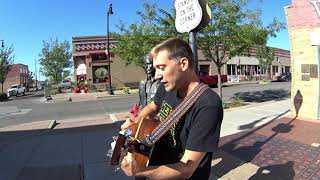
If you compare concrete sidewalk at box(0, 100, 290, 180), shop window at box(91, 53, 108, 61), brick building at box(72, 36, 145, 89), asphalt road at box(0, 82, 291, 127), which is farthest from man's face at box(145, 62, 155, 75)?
shop window at box(91, 53, 108, 61)

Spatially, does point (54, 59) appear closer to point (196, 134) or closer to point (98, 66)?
point (98, 66)

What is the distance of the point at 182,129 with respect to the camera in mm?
2188

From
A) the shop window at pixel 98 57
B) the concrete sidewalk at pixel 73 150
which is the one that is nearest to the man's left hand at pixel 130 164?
the concrete sidewalk at pixel 73 150

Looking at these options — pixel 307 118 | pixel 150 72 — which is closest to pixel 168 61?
pixel 150 72

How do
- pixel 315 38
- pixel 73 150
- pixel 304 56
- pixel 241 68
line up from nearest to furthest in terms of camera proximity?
pixel 73 150
pixel 315 38
pixel 304 56
pixel 241 68

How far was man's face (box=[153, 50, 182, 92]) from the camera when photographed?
2141 mm

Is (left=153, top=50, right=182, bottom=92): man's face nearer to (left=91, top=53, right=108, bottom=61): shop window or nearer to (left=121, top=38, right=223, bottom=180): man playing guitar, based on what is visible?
(left=121, top=38, right=223, bottom=180): man playing guitar

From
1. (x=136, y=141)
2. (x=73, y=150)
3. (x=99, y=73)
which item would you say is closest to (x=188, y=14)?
(x=136, y=141)

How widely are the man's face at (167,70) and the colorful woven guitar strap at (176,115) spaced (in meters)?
0.12

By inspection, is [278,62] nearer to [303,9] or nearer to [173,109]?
[303,9]

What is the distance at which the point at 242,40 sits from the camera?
13.5 meters

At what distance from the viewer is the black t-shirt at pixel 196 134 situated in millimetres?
2037

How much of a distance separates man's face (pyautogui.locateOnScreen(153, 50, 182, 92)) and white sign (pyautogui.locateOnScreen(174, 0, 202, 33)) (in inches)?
117

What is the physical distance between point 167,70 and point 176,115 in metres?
0.26
